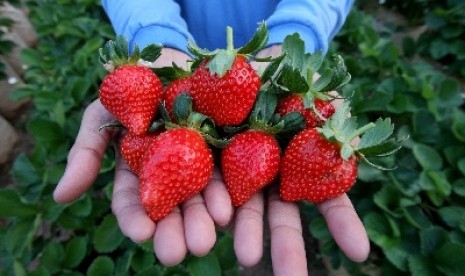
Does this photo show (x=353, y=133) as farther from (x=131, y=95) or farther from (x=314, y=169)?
(x=131, y=95)

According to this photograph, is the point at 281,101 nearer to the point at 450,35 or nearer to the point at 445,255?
the point at 445,255

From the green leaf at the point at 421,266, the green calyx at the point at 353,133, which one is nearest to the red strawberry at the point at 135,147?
the green calyx at the point at 353,133

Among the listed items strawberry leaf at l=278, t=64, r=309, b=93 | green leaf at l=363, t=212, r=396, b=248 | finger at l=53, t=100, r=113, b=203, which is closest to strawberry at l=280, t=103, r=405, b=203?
strawberry leaf at l=278, t=64, r=309, b=93

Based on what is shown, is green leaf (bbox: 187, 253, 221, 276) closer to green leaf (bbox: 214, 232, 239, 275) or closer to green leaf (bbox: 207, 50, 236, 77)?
green leaf (bbox: 214, 232, 239, 275)

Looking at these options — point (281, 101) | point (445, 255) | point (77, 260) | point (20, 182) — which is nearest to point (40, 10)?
point (20, 182)

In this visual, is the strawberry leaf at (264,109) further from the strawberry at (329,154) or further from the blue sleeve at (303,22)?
the blue sleeve at (303,22)

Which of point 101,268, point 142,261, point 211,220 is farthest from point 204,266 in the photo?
point 211,220

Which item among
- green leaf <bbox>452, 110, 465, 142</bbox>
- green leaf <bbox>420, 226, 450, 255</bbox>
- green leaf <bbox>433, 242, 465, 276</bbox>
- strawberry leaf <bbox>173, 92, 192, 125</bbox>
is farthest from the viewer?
green leaf <bbox>452, 110, 465, 142</bbox>
